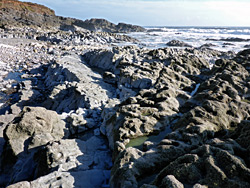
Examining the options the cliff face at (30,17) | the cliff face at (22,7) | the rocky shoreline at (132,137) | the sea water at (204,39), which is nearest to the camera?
the rocky shoreline at (132,137)

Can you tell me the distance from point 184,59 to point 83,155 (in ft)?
55.5

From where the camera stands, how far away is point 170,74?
1577cm

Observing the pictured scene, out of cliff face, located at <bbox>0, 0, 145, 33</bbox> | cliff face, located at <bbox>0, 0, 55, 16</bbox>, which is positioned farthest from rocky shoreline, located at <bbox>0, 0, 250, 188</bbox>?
cliff face, located at <bbox>0, 0, 55, 16</bbox>

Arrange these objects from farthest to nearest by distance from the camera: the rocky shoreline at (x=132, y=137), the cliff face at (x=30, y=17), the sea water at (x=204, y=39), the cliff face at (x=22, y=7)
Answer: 1. the cliff face at (x=22, y=7)
2. the cliff face at (x=30, y=17)
3. the sea water at (x=204, y=39)
4. the rocky shoreline at (x=132, y=137)

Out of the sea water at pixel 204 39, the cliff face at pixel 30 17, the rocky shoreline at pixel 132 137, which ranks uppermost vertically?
the cliff face at pixel 30 17

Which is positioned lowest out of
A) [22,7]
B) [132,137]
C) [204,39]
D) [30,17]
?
[132,137]

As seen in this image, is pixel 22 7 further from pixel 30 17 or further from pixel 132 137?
pixel 132 137

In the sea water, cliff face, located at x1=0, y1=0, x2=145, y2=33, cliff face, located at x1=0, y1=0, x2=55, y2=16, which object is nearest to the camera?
the sea water

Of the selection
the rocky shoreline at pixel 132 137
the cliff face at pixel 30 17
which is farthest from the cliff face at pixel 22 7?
the rocky shoreline at pixel 132 137

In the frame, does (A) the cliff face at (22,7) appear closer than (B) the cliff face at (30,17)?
No

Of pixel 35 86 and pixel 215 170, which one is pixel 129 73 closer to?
pixel 35 86

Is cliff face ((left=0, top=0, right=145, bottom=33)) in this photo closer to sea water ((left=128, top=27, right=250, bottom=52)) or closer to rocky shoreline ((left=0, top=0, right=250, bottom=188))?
sea water ((left=128, top=27, right=250, bottom=52))

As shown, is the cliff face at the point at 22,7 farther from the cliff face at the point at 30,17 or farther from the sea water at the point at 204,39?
the sea water at the point at 204,39

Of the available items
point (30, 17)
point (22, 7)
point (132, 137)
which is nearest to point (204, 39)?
point (132, 137)
